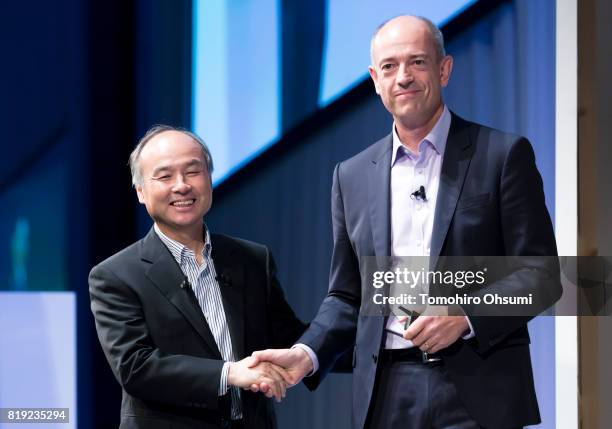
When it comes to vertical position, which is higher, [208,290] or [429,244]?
[429,244]

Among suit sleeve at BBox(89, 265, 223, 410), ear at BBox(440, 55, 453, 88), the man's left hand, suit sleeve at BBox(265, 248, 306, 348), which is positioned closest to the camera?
the man's left hand

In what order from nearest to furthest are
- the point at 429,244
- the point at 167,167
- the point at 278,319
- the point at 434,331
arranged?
the point at 434,331 → the point at 429,244 → the point at 167,167 → the point at 278,319

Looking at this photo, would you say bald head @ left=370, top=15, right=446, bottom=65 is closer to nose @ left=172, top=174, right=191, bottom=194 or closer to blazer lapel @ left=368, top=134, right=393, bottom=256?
blazer lapel @ left=368, top=134, right=393, bottom=256

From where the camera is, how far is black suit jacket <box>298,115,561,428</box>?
2289 millimetres

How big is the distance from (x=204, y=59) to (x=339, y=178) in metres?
1.03

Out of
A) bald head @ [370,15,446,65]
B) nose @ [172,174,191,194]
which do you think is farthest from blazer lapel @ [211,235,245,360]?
bald head @ [370,15,446,65]

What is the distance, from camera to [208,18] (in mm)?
3402

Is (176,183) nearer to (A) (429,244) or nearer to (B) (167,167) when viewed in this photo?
(B) (167,167)

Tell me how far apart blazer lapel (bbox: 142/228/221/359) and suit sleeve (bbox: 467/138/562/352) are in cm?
80

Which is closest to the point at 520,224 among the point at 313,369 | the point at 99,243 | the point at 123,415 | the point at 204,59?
the point at 313,369

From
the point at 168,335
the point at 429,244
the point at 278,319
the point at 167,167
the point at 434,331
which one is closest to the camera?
the point at 434,331

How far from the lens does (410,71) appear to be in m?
2.47

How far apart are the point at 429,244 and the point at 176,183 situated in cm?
81

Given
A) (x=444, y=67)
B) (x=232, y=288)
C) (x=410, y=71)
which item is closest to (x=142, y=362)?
(x=232, y=288)
